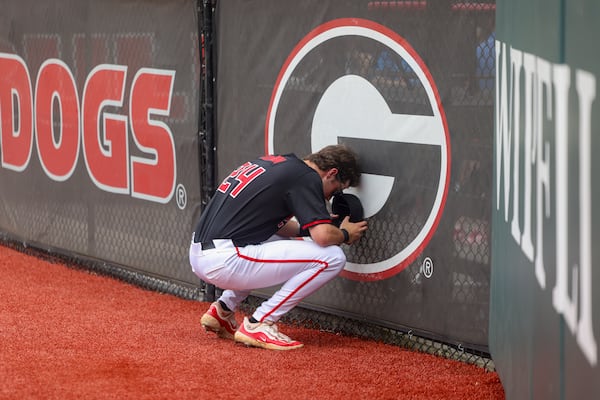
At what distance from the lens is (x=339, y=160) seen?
5805mm

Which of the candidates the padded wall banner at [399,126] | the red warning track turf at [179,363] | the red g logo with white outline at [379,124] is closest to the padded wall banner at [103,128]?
the padded wall banner at [399,126]

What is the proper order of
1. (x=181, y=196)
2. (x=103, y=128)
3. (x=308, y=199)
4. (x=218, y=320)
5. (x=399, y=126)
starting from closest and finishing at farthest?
(x=308, y=199) < (x=399, y=126) < (x=218, y=320) < (x=181, y=196) < (x=103, y=128)

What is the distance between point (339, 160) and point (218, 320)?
3.80 ft

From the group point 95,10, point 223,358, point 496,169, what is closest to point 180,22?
point 95,10

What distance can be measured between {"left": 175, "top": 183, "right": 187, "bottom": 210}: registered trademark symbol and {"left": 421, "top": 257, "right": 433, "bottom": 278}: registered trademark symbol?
2284 millimetres

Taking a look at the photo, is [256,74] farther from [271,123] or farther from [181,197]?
[181,197]

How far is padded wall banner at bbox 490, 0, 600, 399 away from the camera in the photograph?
253cm

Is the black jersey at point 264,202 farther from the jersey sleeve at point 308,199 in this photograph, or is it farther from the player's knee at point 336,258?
the player's knee at point 336,258

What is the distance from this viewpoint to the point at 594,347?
247 centimetres

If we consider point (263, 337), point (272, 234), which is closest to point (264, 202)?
point (272, 234)

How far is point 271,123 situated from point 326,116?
546mm

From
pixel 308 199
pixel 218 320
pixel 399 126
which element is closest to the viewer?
pixel 308 199

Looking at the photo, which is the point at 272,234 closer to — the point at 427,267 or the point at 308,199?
the point at 308,199

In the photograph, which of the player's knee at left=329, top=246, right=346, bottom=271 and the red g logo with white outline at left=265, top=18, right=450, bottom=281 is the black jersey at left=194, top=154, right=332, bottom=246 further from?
the red g logo with white outline at left=265, top=18, right=450, bottom=281
